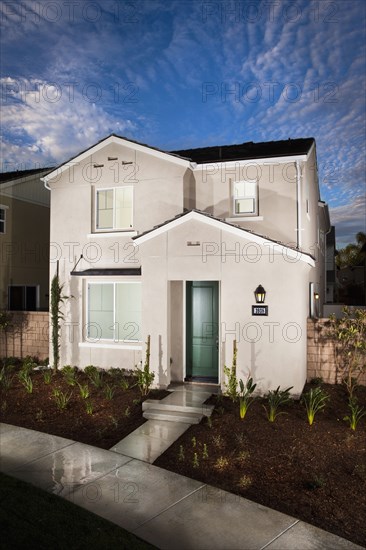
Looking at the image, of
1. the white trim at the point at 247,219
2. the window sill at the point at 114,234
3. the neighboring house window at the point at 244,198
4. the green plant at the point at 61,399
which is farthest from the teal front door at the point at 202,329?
the green plant at the point at 61,399

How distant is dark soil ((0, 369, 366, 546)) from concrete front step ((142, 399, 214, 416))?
0.18 metres

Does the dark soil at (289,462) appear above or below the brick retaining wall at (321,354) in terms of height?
below

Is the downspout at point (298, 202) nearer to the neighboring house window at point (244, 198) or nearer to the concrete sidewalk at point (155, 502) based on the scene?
the neighboring house window at point (244, 198)

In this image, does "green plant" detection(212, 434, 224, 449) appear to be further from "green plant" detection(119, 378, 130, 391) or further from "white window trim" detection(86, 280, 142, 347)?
"white window trim" detection(86, 280, 142, 347)

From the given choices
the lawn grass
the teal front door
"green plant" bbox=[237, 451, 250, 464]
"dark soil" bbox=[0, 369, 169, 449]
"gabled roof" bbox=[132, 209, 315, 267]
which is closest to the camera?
the lawn grass

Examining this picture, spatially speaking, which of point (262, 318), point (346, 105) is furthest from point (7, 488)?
point (346, 105)

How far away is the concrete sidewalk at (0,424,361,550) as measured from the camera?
4.10 metres

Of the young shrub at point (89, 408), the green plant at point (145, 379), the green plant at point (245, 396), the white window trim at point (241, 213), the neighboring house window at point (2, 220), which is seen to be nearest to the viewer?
the green plant at point (245, 396)

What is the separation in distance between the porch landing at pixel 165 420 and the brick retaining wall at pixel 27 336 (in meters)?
4.94

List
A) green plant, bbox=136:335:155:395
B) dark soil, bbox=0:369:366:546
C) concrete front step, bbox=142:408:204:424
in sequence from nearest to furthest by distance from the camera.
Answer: dark soil, bbox=0:369:366:546 < concrete front step, bbox=142:408:204:424 < green plant, bbox=136:335:155:395

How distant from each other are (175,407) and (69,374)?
3.27m

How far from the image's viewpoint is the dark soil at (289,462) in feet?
15.4

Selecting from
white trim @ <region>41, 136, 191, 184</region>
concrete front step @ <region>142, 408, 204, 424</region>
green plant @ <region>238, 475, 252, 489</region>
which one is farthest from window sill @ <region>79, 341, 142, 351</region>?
green plant @ <region>238, 475, 252, 489</region>

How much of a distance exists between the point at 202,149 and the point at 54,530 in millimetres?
11924
